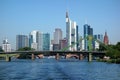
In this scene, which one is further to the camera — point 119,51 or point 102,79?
point 119,51

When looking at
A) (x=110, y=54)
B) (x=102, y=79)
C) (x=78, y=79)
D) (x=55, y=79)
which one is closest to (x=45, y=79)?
(x=55, y=79)

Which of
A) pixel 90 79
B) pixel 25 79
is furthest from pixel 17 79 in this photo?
pixel 90 79

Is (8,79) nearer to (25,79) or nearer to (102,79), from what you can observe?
(25,79)

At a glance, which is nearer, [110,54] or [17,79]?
[17,79]

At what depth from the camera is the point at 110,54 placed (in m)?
193

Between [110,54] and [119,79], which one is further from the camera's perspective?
[110,54]

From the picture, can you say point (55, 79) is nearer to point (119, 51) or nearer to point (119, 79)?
point (119, 79)

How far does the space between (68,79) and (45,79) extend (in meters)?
4.27

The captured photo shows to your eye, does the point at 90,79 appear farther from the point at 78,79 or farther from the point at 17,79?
the point at 17,79

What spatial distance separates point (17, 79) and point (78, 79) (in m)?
11.2

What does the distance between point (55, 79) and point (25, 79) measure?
555 cm

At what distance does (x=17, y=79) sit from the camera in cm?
7012

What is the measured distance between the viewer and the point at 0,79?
71.2 metres

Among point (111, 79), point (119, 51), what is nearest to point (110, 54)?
point (119, 51)
